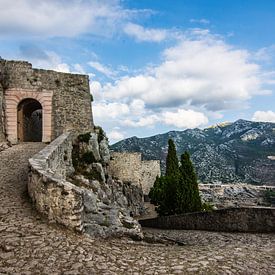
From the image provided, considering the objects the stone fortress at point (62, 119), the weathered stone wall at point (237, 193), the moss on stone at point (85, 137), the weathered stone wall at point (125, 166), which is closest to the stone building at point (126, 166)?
the weathered stone wall at point (125, 166)

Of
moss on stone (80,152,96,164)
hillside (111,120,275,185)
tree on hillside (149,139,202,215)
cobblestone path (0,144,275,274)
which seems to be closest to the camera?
cobblestone path (0,144,275,274)

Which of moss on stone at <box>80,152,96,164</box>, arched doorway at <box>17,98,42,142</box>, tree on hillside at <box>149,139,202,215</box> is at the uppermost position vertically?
arched doorway at <box>17,98,42,142</box>

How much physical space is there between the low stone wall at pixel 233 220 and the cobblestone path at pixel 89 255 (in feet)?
6.56

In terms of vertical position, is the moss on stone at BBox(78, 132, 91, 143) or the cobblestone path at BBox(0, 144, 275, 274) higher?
the moss on stone at BBox(78, 132, 91, 143)

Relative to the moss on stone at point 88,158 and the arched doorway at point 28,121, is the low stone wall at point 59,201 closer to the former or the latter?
the moss on stone at point 88,158

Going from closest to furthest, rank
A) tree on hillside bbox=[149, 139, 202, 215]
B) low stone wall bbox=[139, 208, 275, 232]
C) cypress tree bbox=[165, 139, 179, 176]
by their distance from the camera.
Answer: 1. low stone wall bbox=[139, 208, 275, 232]
2. tree on hillside bbox=[149, 139, 202, 215]
3. cypress tree bbox=[165, 139, 179, 176]

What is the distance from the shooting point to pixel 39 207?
7.69 meters

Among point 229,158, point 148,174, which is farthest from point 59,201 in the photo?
point 229,158

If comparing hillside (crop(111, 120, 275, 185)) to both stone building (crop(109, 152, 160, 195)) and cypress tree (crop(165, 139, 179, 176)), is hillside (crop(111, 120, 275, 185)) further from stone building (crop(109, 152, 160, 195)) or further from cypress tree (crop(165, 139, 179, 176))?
stone building (crop(109, 152, 160, 195))

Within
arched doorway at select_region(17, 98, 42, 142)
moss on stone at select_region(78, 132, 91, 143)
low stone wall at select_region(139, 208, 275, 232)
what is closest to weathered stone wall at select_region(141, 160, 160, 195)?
arched doorway at select_region(17, 98, 42, 142)

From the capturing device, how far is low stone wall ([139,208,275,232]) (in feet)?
34.3

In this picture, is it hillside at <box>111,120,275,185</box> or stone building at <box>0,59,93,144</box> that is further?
hillside at <box>111,120,275,185</box>

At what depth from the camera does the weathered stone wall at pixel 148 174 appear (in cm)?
4522

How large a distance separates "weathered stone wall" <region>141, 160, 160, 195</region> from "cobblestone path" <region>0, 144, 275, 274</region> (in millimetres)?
36835
